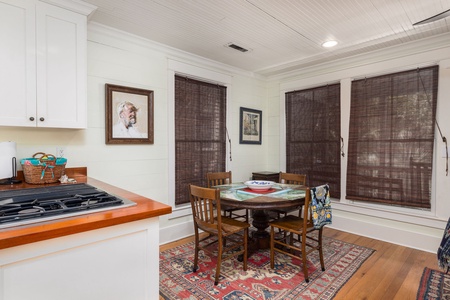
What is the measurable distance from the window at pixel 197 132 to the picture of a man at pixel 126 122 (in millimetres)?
606

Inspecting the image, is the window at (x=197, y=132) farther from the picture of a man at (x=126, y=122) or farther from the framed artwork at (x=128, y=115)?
the picture of a man at (x=126, y=122)

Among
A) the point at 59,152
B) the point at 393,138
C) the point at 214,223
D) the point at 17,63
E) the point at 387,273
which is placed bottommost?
the point at 387,273

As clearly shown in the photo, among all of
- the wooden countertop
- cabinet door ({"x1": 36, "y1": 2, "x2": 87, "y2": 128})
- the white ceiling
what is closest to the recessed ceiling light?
the white ceiling

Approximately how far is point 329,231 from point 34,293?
366cm

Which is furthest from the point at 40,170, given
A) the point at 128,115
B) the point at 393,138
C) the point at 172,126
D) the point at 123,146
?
the point at 393,138

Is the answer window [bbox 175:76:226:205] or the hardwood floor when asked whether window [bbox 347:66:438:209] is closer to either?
the hardwood floor

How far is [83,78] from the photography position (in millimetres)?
2238

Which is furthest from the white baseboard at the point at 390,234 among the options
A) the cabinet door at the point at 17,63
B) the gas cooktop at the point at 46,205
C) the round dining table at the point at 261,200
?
the cabinet door at the point at 17,63

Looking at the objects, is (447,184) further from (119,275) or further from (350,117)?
(119,275)

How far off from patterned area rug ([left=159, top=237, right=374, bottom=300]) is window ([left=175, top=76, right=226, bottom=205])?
105 centimetres

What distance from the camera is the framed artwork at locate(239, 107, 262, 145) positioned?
434cm

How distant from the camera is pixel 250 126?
4477 mm

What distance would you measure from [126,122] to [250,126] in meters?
2.25

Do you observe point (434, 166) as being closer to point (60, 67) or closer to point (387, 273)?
point (387, 273)
